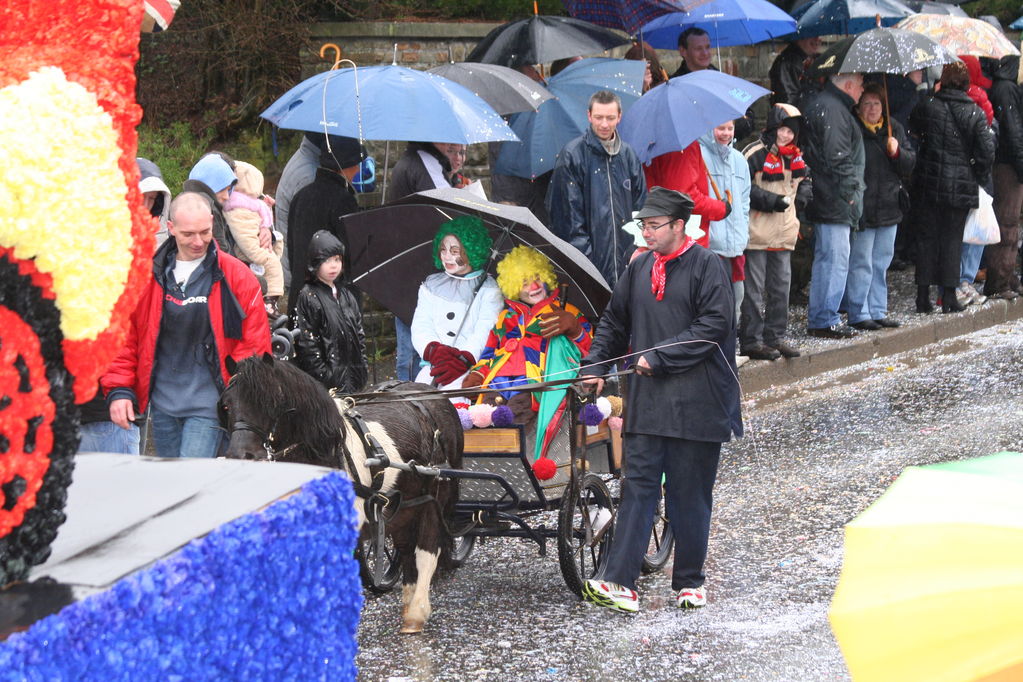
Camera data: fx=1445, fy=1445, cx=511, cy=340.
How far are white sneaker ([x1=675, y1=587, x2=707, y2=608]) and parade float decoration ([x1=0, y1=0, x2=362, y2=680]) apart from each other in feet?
11.8

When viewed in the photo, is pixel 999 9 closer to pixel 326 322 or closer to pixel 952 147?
pixel 952 147

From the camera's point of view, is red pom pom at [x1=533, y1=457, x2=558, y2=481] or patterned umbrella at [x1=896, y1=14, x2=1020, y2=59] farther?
patterned umbrella at [x1=896, y1=14, x2=1020, y2=59]

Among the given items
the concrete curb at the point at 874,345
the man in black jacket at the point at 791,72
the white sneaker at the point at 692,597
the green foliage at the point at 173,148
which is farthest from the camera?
the man in black jacket at the point at 791,72

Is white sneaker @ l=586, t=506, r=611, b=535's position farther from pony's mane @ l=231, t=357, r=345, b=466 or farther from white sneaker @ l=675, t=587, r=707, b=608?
pony's mane @ l=231, t=357, r=345, b=466

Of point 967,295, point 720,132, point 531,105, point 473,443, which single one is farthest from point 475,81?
point 967,295

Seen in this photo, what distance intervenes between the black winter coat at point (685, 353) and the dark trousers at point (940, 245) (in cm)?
813

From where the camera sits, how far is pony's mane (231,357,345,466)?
5.75 metres

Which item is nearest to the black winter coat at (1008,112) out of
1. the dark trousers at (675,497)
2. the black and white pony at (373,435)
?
the dark trousers at (675,497)

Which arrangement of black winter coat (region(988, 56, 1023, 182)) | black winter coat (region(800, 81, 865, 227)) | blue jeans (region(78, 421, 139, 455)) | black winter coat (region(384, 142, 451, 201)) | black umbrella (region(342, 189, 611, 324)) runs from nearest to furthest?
blue jeans (region(78, 421, 139, 455)), black umbrella (region(342, 189, 611, 324)), black winter coat (region(384, 142, 451, 201)), black winter coat (region(800, 81, 865, 227)), black winter coat (region(988, 56, 1023, 182))

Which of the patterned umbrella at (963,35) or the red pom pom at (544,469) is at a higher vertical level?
the patterned umbrella at (963,35)

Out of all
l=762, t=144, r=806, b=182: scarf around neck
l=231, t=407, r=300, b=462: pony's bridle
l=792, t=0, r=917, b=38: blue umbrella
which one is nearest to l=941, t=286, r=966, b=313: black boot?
l=792, t=0, r=917, b=38: blue umbrella

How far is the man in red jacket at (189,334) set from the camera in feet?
22.0

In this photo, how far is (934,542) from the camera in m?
2.91

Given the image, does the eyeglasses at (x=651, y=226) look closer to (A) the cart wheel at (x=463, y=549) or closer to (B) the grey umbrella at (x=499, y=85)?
(A) the cart wheel at (x=463, y=549)
